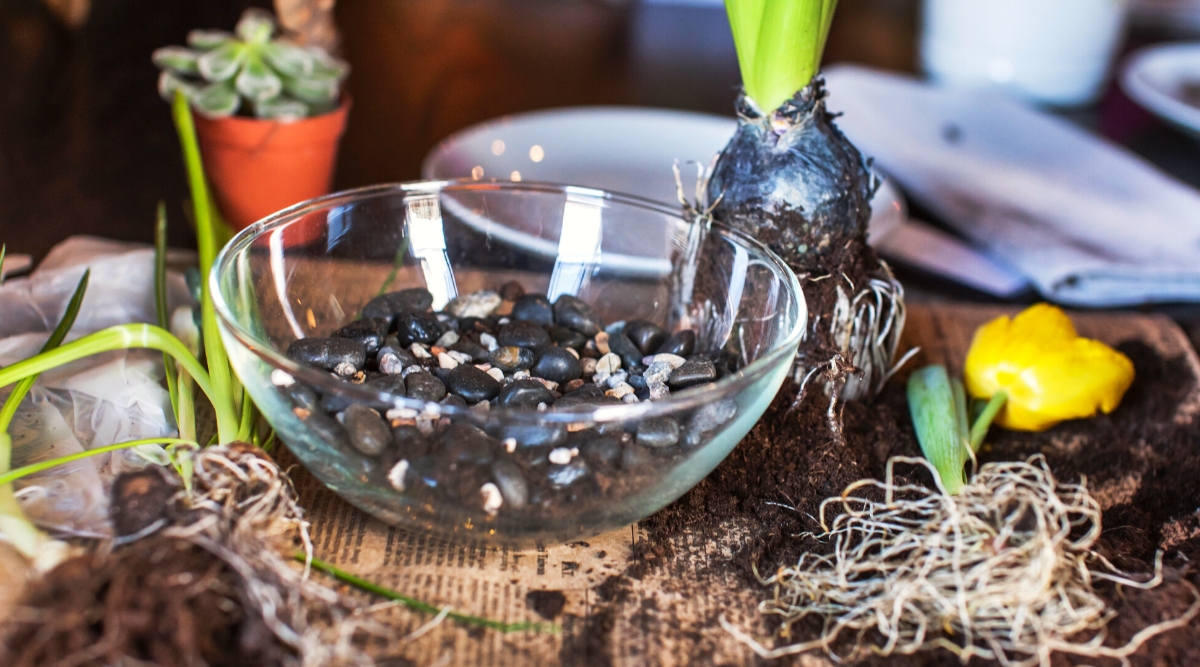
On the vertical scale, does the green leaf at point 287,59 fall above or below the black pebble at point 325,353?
above

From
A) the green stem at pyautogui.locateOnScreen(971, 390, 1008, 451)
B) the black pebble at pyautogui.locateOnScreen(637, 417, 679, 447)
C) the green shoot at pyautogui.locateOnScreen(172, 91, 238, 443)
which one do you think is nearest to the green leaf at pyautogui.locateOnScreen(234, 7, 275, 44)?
the green shoot at pyautogui.locateOnScreen(172, 91, 238, 443)

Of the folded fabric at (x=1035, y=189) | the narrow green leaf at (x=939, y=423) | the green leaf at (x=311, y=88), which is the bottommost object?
the folded fabric at (x=1035, y=189)

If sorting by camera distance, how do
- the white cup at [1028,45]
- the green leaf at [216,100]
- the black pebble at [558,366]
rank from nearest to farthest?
A: the black pebble at [558,366], the green leaf at [216,100], the white cup at [1028,45]

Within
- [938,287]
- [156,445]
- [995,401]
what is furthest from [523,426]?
[938,287]

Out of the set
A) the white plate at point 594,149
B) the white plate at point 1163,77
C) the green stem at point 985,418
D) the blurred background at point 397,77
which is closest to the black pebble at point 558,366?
the green stem at point 985,418

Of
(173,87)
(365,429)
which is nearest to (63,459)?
(365,429)

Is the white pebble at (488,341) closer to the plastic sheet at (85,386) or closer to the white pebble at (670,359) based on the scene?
the white pebble at (670,359)

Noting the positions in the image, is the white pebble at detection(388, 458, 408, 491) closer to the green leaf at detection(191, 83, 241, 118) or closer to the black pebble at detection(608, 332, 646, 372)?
the black pebble at detection(608, 332, 646, 372)

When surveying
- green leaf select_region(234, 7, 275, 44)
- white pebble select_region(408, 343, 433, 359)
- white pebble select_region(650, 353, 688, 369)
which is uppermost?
green leaf select_region(234, 7, 275, 44)
